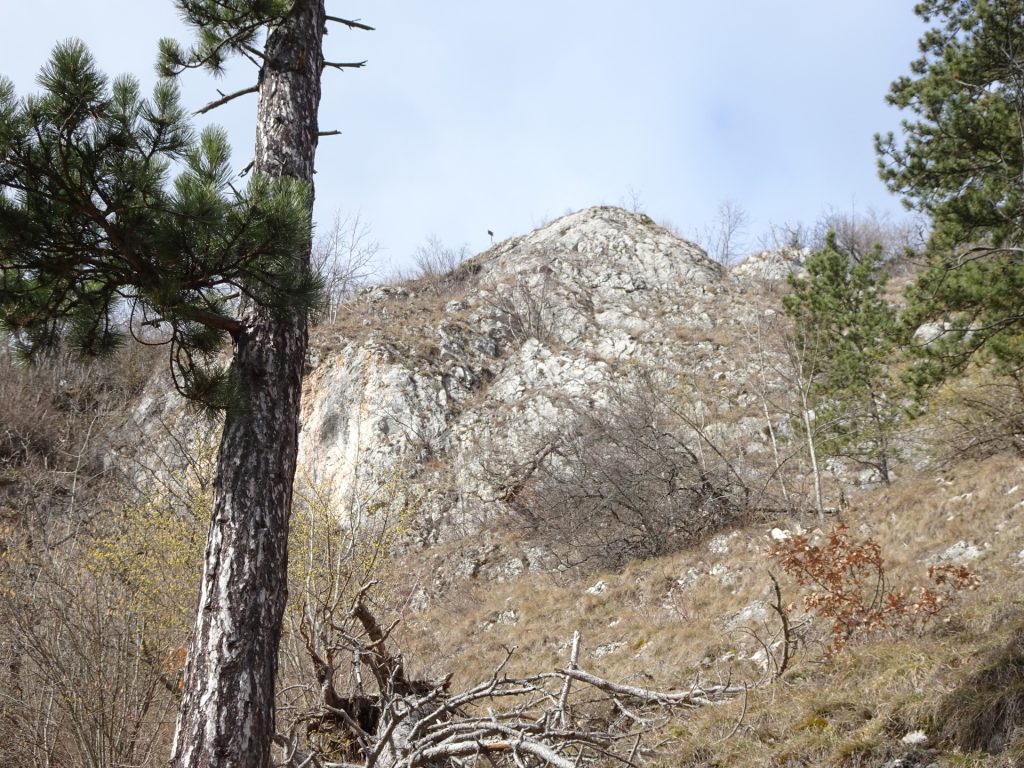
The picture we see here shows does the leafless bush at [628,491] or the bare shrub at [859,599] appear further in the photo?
the leafless bush at [628,491]

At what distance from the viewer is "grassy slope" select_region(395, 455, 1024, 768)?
13.7 ft

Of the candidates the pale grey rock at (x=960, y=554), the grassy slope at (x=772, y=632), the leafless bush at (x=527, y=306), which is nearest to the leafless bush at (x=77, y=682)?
the grassy slope at (x=772, y=632)

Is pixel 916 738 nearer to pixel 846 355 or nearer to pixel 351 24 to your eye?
pixel 351 24

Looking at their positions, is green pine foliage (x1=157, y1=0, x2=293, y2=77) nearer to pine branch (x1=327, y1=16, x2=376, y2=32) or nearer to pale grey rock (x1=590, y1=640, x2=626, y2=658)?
pine branch (x1=327, y1=16, x2=376, y2=32)

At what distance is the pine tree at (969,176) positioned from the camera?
27.1 ft

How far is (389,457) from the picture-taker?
58.9 ft

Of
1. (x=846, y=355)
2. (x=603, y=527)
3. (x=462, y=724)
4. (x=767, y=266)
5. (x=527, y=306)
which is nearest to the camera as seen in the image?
(x=462, y=724)

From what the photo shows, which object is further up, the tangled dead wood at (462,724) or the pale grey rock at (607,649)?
the tangled dead wood at (462,724)

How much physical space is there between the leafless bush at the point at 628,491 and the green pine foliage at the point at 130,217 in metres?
9.25

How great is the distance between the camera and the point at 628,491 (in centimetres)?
1247

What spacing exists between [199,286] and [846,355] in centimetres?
1045

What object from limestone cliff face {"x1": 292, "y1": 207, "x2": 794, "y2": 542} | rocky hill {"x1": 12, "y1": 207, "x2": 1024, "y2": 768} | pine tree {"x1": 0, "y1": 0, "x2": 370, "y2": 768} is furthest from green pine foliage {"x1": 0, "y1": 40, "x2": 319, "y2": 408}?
limestone cliff face {"x1": 292, "y1": 207, "x2": 794, "y2": 542}

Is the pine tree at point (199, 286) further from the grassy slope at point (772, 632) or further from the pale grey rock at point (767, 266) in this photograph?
the pale grey rock at point (767, 266)

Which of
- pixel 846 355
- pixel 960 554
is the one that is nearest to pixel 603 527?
pixel 846 355
